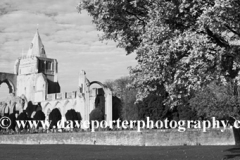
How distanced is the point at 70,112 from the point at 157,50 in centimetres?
5104

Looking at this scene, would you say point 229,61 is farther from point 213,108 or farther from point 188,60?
point 213,108

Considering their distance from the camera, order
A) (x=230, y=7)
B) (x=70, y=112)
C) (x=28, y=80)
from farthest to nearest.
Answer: (x=28, y=80), (x=70, y=112), (x=230, y=7)

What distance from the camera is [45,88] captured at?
87000 millimetres

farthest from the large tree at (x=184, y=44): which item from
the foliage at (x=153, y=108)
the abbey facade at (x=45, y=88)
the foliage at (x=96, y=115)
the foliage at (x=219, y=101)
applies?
the abbey facade at (x=45, y=88)

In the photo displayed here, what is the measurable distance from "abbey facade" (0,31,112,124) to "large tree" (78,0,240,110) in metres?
50.0

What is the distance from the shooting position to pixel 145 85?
51.8ft

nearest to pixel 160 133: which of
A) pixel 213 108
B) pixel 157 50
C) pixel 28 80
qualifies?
pixel 213 108

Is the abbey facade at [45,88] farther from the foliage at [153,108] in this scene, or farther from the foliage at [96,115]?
the foliage at [153,108]

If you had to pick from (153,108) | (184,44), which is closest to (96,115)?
(153,108)

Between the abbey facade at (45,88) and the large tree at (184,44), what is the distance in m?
50.0

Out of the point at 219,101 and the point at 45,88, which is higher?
the point at 45,88

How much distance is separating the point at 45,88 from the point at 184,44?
250 feet
